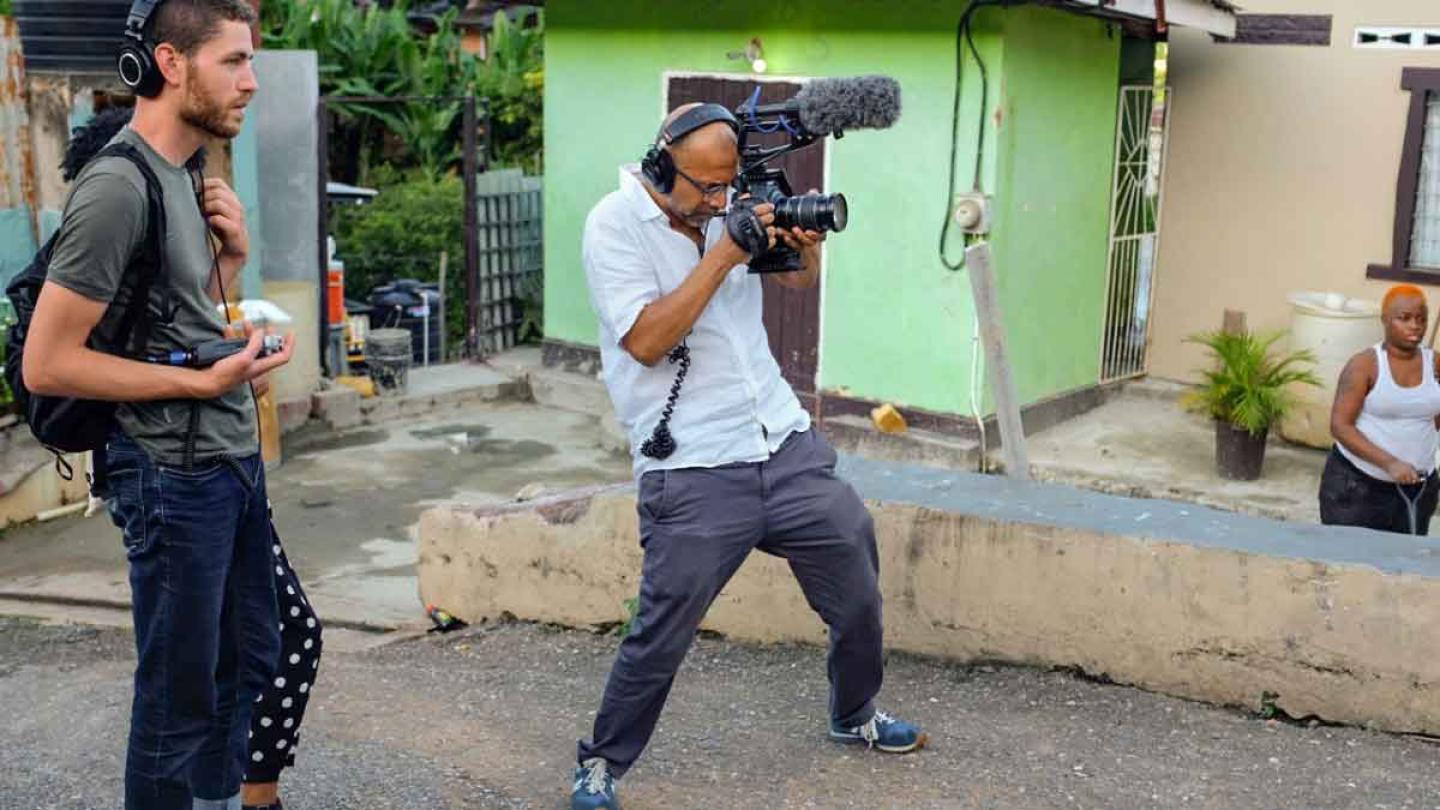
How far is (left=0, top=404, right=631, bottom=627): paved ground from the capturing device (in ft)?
24.7

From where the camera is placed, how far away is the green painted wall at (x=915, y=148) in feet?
31.4

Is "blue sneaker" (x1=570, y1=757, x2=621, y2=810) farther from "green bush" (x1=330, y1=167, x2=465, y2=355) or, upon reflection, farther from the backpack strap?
"green bush" (x1=330, y1=167, x2=465, y2=355)

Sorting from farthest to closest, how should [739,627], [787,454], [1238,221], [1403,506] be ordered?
[1238,221], [1403,506], [739,627], [787,454]

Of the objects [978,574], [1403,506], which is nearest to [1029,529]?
[978,574]

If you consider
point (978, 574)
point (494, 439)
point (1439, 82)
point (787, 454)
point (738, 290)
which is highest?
point (1439, 82)

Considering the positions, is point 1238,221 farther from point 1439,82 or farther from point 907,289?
point 907,289

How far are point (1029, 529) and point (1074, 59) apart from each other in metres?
6.32

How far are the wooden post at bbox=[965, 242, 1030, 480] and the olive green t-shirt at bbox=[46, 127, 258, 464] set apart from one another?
2544 millimetres

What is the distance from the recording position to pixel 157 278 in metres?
2.93

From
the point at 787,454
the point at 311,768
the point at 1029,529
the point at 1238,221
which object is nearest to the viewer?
the point at 787,454

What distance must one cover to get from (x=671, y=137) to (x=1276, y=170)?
786 centimetres

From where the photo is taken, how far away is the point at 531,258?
13781mm

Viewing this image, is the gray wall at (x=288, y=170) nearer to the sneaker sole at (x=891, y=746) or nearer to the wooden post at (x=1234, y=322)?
the wooden post at (x=1234, y=322)

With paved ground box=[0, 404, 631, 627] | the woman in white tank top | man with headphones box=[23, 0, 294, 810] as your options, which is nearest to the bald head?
A: man with headphones box=[23, 0, 294, 810]
